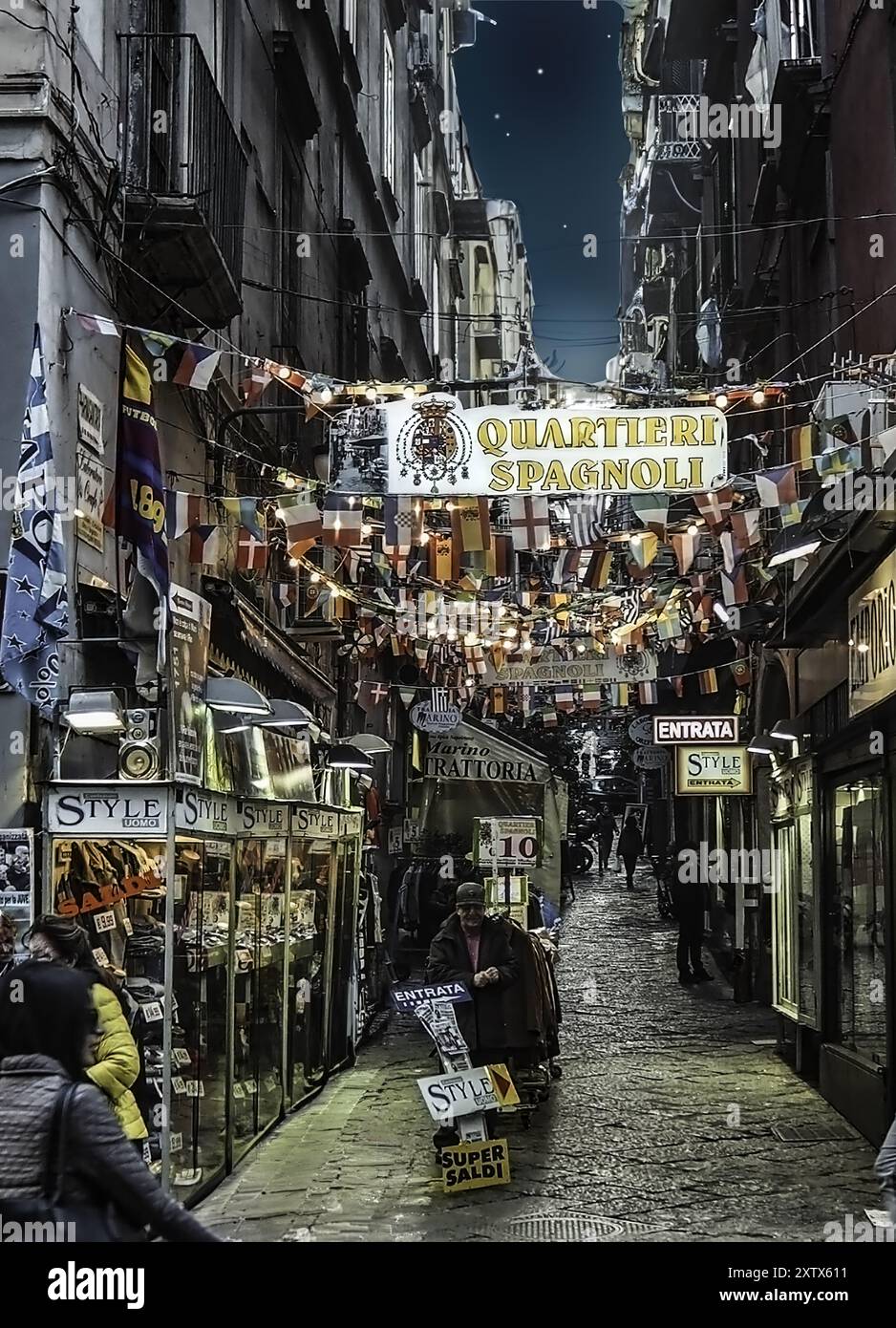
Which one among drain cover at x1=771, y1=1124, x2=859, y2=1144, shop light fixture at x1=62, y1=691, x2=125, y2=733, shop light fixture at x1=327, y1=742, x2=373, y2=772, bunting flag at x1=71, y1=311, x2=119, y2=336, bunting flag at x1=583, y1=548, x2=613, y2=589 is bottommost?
drain cover at x1=771, y1=1124, x2=859, y2=1144

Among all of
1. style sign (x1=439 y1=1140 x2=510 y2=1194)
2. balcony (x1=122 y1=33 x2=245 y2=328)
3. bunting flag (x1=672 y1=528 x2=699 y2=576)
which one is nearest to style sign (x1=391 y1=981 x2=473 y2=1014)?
style sign (x1=439 y1=1140 x2=510 y2=1194)

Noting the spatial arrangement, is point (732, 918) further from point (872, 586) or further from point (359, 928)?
point (872, 586)

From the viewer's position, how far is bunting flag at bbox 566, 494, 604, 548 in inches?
675

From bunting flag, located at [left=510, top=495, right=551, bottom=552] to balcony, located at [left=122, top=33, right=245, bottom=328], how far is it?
9.06 ft

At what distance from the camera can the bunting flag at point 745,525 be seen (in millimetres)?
13203

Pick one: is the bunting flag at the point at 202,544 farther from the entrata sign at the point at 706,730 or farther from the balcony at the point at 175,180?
the entrata sign at the point at 706,730

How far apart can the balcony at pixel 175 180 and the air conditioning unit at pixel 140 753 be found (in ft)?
10.7

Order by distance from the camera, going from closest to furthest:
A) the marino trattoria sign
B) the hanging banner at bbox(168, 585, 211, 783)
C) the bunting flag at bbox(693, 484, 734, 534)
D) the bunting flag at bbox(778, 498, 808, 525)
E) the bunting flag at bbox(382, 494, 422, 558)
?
the hanging banner at bbox(168, 585, 211, 783)
the marino trattoria sign
the bunting flag at bbox(778, 498, 808, 525)
the bunting flag at bbox(693, 484, 734, 534)
the bunting flag at bbox(382, 494, 422, 558)

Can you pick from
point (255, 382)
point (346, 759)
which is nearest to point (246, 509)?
point (255, 382)

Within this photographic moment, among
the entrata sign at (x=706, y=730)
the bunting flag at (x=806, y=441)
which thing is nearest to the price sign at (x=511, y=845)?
the entrata sign at (x=706, y=730)

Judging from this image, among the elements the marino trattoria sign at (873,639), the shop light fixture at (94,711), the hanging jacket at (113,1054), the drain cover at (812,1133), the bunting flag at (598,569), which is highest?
the bunting flag at (598,569)

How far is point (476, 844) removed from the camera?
1955cm

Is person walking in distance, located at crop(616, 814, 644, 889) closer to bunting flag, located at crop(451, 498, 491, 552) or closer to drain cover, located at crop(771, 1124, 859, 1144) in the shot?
drain cover, located at crop(771, 1124, 859, 1144)

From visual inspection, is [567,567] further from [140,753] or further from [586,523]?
[140,753]
